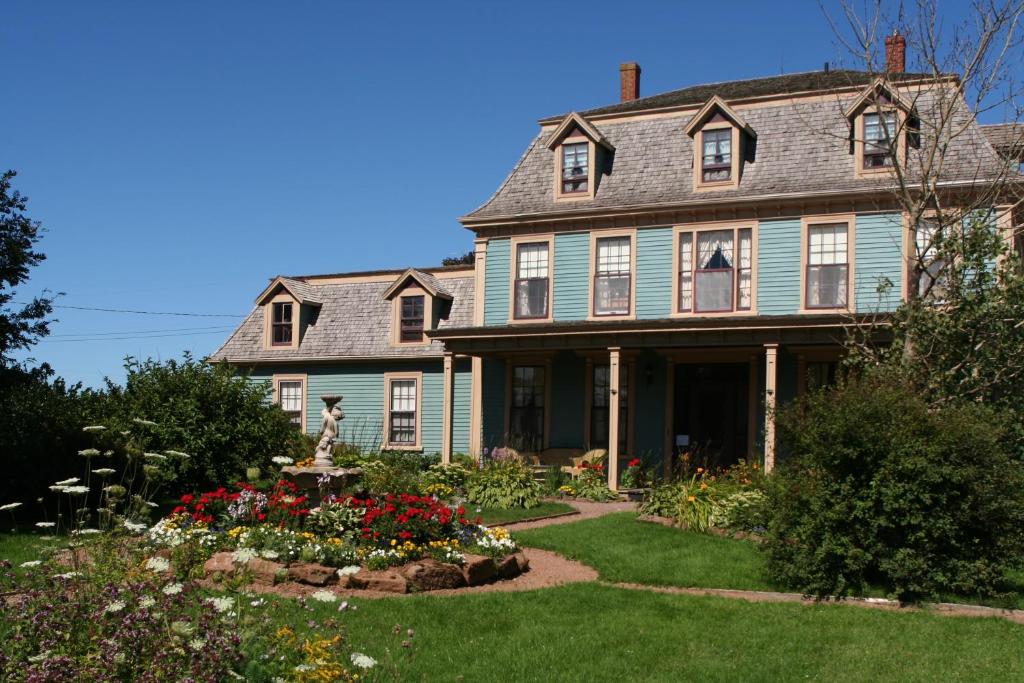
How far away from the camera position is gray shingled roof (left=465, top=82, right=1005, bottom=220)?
20.8m

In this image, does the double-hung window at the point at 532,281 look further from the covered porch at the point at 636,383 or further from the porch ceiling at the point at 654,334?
the covered porch at the point at 636,383

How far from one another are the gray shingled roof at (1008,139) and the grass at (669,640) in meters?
8.70

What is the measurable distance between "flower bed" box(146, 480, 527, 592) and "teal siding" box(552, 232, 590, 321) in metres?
10.2

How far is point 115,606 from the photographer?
17.7ft

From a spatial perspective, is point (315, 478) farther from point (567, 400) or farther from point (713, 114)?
point (713, 114)

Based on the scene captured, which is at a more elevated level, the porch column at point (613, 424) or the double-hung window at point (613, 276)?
the double-hung window at point (613, 276)

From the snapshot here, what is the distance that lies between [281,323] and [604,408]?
1036 centimetres

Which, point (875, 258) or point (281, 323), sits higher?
point (875, 258)

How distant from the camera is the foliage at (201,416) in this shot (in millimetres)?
17922

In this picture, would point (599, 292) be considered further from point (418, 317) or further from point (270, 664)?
point (270, 664)

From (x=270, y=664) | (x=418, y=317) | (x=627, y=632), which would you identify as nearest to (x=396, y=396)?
(x=418, y=317)

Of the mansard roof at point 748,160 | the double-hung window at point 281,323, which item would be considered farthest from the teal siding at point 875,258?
the double-hung window at point 281,323

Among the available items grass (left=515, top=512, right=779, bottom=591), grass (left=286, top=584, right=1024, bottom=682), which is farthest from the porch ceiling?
grass (left=286, top=584, right=1024, bottom=682)

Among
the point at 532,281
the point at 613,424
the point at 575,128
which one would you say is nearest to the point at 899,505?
the point at 613,424
